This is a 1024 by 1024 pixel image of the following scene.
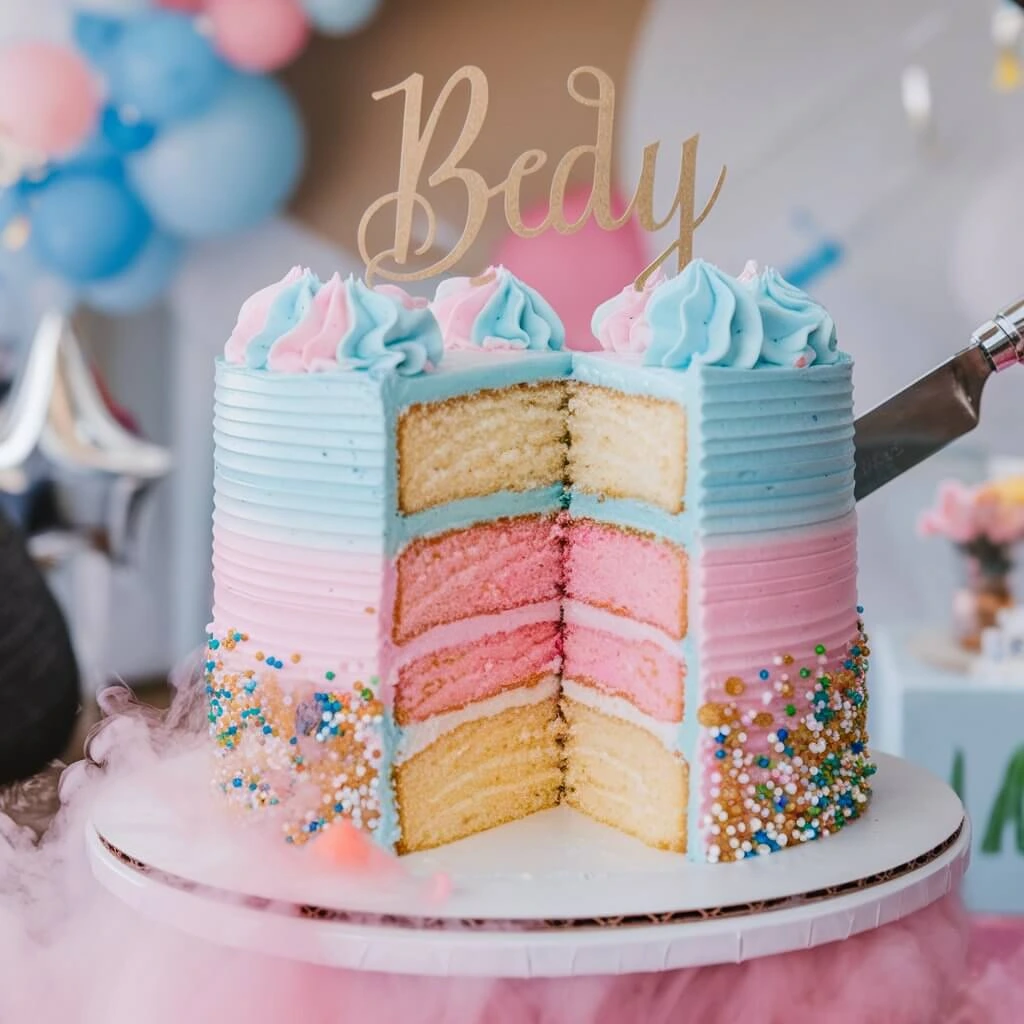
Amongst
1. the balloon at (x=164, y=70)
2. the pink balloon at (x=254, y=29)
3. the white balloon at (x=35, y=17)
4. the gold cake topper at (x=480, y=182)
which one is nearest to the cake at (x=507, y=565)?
the gold cake topper at (x=480, y=182)

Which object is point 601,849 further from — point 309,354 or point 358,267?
point 358,267

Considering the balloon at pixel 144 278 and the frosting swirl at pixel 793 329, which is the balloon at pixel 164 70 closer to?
the balloon at pixel 144 278

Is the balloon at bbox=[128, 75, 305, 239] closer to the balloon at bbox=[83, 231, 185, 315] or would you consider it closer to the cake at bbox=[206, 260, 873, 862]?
the balloon at bbox=[83, 231, 185, 315]

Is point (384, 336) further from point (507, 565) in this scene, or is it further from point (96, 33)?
point (96, 33)

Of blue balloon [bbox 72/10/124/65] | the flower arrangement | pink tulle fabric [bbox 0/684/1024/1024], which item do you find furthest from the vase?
blue balloon [bbox 72/10/124/65]

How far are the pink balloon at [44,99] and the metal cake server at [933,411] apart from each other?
3.40 meters

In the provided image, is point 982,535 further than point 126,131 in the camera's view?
No

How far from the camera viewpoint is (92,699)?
5.65 m

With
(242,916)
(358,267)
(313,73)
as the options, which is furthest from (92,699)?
(242,916)

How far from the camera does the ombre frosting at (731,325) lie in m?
2.15

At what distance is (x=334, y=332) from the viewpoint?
215 cm

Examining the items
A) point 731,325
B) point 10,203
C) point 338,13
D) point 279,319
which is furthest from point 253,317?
point 10,203

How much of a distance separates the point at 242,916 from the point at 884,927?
3.05 feet

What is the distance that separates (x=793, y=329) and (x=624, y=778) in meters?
0.79
